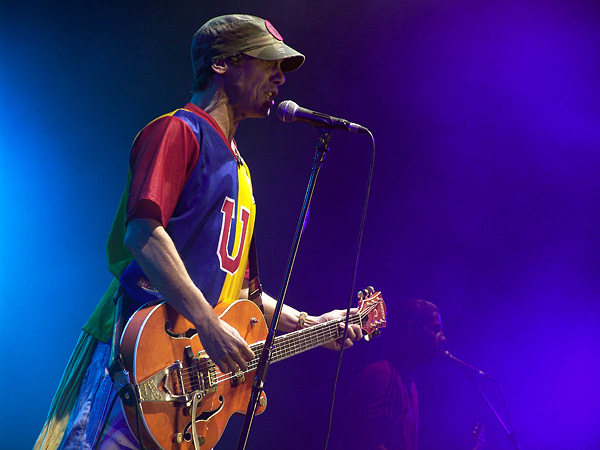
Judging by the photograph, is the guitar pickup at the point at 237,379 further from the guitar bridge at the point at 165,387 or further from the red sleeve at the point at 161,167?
the red sleeve at the point at 161,167

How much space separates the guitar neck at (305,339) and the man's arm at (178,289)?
39cm

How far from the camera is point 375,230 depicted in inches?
165

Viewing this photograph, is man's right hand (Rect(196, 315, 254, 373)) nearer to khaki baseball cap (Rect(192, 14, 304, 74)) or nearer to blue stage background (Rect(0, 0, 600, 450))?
khaki baseball cap (Rect(192, 14, 304, 74))

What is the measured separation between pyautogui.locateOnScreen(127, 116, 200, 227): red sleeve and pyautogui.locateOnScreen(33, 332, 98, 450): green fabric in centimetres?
57

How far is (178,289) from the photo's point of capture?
1.71m

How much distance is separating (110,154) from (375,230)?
2094 mm

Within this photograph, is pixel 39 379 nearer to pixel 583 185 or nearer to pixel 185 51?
pixel 185 51

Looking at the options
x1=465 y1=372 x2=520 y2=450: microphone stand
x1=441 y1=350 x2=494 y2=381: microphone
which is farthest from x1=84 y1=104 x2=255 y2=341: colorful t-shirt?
x1=465 y1=372 x2=520 y2=450: microphone stand

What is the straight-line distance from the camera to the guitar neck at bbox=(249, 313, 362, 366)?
7.50 ft

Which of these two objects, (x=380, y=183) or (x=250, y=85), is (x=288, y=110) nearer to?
(x=250, y=85)

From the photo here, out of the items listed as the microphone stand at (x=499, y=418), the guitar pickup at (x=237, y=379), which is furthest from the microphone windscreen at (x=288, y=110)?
the microphone stand at (x=499, y=418)

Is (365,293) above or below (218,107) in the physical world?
below

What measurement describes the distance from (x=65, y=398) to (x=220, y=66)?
140 centimetres

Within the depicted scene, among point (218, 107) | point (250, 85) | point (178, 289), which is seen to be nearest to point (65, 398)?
point (178, 289)
